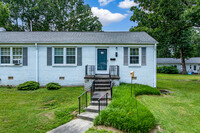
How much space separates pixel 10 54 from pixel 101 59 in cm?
729

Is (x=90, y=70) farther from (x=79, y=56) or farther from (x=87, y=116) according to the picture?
(x=87, y=116)

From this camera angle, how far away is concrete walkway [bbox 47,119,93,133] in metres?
3.51

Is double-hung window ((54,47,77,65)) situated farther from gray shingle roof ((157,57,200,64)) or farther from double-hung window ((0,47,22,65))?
gray shingle roof ((157,57,200,64))

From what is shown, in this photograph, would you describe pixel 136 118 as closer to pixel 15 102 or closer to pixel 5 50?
pixel 15 102

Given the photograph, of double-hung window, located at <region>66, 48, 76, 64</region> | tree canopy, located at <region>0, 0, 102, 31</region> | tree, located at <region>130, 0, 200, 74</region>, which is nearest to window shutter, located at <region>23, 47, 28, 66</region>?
double-hung window, located at <region>66, 48, 76, 64</region>

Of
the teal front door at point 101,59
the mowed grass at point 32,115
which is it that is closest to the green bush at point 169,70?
the teal front door at point 101,59

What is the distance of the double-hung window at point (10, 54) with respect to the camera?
9.16 metres

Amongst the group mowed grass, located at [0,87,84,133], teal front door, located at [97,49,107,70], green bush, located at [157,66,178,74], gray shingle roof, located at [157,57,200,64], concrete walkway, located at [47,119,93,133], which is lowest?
concrete walkway, located at [47,119,93,133]

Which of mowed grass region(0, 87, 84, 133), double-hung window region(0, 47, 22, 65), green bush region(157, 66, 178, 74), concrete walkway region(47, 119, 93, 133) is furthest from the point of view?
green bush region(157, 66, 178, 74)

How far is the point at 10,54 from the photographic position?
30.1 ft

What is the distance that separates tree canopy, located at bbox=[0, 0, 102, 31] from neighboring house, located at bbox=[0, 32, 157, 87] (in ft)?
57.5

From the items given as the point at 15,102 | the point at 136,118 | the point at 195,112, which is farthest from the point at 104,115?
the point at 15,102

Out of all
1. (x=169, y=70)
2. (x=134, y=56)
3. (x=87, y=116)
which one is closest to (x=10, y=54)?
(x=87, y=116)

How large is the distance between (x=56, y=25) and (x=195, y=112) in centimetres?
2700
